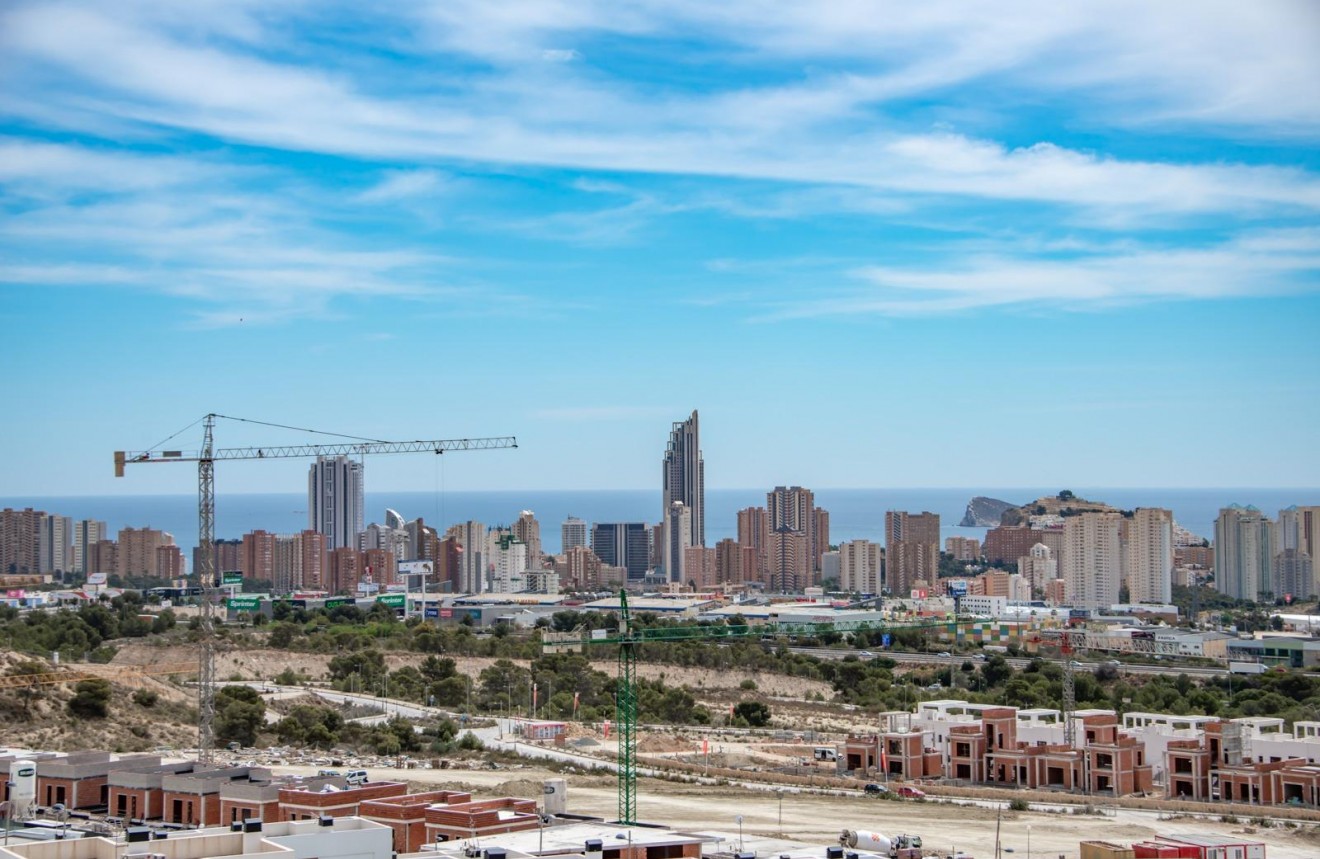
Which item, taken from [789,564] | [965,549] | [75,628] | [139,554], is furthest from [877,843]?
[965,549]

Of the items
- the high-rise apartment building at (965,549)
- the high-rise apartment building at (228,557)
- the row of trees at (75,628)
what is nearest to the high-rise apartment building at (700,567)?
the high-rise apartment building at (965,549)

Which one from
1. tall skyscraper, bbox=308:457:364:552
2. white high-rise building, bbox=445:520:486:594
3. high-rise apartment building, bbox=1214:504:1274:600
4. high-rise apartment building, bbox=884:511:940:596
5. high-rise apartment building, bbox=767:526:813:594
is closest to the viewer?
high-rise apartment building, bbox=1214:504:1274:600

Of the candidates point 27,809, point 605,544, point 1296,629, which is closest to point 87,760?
point 27,809

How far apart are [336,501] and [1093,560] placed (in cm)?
6158

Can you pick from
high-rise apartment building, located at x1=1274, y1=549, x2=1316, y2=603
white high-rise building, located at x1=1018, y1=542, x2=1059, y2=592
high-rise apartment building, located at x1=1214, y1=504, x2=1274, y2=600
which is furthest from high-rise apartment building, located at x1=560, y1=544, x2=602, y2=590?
high-rise apartment building, located at x1=1274, y1=549, x2=1316, y2=603

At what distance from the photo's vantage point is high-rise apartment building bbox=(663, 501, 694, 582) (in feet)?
371

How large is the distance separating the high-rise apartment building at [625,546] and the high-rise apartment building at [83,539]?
37.4m

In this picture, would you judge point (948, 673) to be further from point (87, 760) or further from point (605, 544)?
point (605, 544)

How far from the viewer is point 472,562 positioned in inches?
4053

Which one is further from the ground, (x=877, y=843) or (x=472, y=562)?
(x=472, y=562)

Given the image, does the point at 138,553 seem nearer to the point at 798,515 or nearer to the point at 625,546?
the point at 625,546

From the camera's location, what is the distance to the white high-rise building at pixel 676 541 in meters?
113

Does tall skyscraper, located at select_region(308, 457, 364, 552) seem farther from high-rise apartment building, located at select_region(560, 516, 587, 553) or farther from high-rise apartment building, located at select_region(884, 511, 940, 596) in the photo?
high-rise apartment building, located at select_region(884, 511, 940, 596)

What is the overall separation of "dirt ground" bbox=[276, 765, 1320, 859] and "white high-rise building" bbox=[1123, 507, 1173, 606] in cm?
6322
